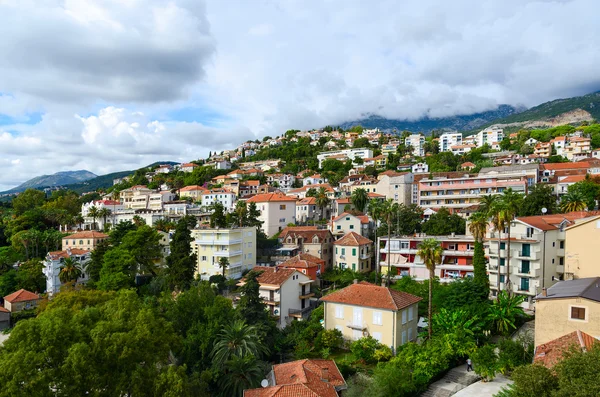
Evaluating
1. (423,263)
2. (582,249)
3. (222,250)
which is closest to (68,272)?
(222,250)

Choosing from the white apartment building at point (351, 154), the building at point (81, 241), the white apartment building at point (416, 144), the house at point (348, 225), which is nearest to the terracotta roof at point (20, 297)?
the building at point (81, 241)

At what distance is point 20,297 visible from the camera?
168 feet

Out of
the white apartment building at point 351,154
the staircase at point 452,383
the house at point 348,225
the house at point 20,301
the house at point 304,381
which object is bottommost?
the house at point 20,301

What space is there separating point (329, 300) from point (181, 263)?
67.5 feet

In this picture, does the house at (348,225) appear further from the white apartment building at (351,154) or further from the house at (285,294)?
the white apartment building at (351,154)

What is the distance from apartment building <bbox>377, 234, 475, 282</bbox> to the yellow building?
35.8 feet

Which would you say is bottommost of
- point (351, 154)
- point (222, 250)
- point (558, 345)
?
point (558, 345)

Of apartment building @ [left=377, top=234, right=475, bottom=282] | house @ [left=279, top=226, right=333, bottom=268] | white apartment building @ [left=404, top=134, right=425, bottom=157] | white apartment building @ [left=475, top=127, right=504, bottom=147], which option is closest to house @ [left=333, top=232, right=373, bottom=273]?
apartment building @ [left=377, top=234, right=475, bottom=282]

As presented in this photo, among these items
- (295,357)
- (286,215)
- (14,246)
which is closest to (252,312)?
(295,357)

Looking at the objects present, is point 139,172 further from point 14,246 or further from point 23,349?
point 23,349

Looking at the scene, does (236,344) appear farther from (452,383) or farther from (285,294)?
(452,383)

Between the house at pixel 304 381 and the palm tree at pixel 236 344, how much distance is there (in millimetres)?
2122

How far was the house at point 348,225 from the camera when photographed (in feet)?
193

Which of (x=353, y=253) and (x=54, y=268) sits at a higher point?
(x=353, y=253)
